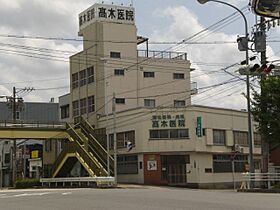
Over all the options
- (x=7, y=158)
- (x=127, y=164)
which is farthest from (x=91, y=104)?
(x=7, y=158)

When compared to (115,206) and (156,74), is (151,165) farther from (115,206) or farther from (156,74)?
(115,206)

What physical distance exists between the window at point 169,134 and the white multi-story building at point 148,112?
9cm

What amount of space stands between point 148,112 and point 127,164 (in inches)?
212

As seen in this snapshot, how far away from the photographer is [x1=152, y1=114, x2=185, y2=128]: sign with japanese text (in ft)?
152

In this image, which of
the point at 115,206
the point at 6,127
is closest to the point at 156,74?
the point at 6,127

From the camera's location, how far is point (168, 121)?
1837 inches

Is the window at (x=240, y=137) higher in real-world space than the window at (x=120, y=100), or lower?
lower

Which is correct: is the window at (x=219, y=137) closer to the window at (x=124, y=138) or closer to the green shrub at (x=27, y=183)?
the window at (x=124, y=138)

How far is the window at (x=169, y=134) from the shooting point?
46275 mm

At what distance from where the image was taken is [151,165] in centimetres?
4681

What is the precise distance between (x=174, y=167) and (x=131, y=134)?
4912 mm

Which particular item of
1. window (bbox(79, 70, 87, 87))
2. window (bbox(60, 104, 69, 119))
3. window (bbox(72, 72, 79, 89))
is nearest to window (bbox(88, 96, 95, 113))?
window (bbox(79, 70, 87, 87))

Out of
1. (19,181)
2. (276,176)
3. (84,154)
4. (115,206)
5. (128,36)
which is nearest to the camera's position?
(115,206)

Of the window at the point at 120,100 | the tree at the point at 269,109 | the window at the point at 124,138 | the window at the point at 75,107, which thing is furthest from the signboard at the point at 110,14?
the tree at the point at 269,109
